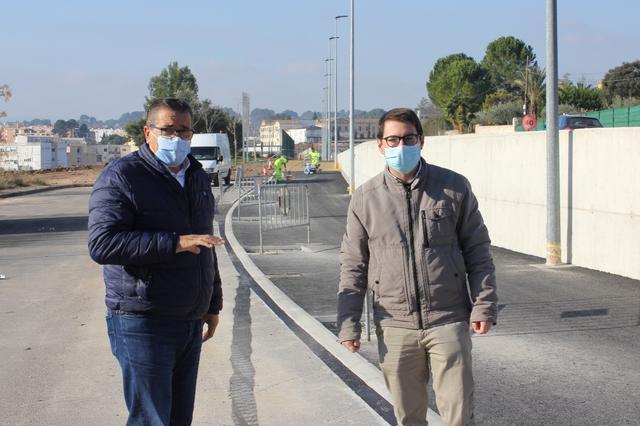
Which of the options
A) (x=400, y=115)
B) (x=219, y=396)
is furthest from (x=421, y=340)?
(x=219, y=396)

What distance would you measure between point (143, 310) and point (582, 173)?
34.5ft

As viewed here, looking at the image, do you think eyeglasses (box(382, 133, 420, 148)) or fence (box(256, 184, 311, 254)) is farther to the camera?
fence (box(256, 184, 311, 254))

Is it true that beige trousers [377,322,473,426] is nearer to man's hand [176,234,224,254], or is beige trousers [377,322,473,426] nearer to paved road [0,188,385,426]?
man's hand [176,234,224,254]

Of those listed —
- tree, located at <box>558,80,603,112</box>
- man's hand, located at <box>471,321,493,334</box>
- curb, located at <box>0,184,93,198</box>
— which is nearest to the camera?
man's hand, located at <box>471,321,493,334</box>

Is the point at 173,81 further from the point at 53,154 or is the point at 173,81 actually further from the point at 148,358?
the point at 148,358

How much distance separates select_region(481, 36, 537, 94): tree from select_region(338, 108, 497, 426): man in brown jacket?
88478 mm

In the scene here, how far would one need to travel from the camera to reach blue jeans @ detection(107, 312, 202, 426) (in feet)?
12.8

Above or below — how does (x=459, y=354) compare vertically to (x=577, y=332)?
above

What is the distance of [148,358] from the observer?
3.91 metres

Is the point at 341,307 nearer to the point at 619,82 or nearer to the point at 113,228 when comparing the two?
the point at 113,228

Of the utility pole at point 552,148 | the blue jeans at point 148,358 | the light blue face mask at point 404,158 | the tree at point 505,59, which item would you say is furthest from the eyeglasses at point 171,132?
the tree at point 505,59

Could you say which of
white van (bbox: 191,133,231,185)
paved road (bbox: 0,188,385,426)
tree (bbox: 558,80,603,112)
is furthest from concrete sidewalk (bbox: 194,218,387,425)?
tree (bbox: 558,80,603,112)

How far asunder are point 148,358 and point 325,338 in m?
4.52

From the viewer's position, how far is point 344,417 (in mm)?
5891
